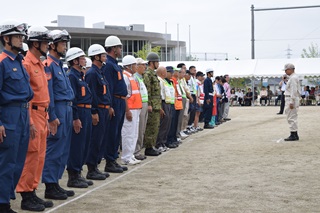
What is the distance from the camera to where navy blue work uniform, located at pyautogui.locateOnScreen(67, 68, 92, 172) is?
25.6 feet

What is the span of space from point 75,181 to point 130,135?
2.49 metres

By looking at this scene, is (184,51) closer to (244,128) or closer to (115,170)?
(244,128)

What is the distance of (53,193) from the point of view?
697 cm

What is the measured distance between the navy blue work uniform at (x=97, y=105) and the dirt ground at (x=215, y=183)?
48 cm

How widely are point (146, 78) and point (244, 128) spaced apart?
8.37m

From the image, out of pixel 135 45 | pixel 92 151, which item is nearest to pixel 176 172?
pixel 92 151

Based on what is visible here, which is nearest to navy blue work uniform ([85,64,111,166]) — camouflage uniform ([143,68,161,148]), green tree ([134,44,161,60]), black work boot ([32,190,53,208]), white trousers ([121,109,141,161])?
white trousers ([121,109,141,161])

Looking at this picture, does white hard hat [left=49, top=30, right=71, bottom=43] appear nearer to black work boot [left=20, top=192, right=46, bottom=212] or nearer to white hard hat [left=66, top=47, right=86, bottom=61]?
white hard hat [left=66, top=47, right=86, bottom=61]

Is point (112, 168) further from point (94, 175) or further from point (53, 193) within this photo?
point (53, 193)

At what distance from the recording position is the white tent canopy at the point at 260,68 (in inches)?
1425

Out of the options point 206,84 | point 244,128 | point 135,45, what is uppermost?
point 135,45

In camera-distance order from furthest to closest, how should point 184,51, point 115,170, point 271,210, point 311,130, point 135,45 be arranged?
1. point 184,51
2. point 135,45
3. point 311,130
4. point 115,170
5. point 271,210

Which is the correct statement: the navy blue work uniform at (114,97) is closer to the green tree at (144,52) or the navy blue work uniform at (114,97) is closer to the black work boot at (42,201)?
the black work boot at (42,201)

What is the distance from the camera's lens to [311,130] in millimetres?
Result: 17234
